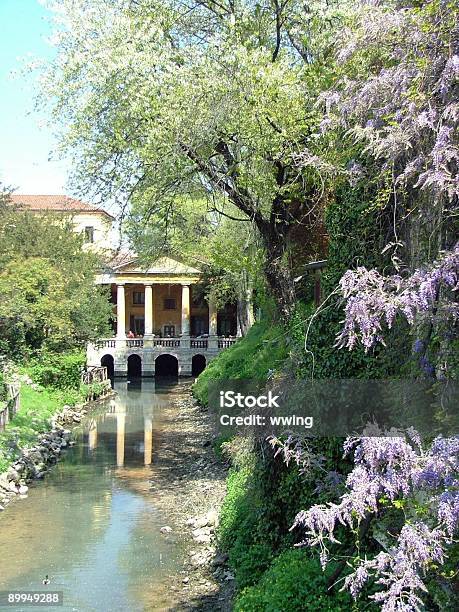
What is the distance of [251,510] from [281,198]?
21.5ft

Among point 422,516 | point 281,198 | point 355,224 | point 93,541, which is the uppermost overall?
point 281,198

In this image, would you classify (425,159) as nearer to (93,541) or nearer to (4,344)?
(93,541)

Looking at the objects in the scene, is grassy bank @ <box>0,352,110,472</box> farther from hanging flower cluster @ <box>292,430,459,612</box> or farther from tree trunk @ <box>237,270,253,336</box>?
hanging flower cluster @ <box>292,430,459,612</box>

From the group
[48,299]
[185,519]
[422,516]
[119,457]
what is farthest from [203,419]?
[422,516]

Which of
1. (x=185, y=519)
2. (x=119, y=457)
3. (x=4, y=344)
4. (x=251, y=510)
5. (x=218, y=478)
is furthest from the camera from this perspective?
(x=4, y=344)

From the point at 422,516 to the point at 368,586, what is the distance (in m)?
2.40

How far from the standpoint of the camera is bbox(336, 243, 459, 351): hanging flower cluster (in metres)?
4.88

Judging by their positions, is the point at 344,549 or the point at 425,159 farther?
the point at 344,549

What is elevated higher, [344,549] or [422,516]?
[422,516]

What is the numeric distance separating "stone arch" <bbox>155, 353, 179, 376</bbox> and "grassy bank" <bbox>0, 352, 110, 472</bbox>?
53.2 ft

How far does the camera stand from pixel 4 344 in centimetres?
2644

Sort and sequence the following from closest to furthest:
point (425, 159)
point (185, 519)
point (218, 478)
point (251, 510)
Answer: point (425, 159), point (251, 510), point (185, 519), point (218, 478)

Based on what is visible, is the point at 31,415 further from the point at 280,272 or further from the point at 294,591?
the point at 294,591

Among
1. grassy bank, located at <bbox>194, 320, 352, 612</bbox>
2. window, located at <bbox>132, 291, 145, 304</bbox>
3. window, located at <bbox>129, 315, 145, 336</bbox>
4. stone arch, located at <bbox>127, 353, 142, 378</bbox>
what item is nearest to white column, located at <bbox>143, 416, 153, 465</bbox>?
grassy bank, located at <bbox>194, 320, 352, 612</bbox>
